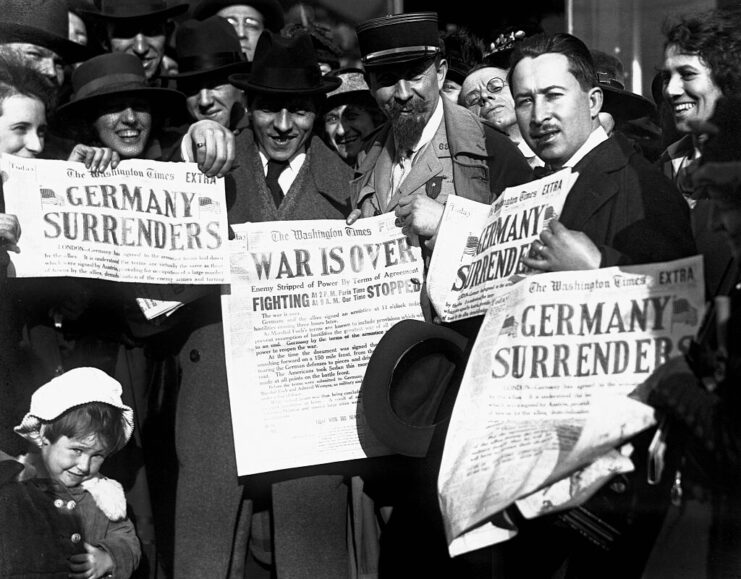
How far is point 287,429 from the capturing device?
408 cm

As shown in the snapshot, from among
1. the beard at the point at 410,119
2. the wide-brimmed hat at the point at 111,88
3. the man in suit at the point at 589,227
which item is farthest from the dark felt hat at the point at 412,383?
the wide-brimmed hat at the point at 111,88

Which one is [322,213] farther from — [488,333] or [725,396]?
[725,396]

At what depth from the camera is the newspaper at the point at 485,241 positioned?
11.3ft

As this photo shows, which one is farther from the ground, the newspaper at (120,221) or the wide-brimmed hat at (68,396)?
the newspaper at (120,221)

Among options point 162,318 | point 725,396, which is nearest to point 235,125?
point 162,318

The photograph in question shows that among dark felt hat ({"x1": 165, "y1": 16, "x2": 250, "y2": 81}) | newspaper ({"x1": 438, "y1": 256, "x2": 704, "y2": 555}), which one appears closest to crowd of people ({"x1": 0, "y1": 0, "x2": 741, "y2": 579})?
newspaper ({"x1": 438, "y1": 256, "x2": 704, "y2": 555})

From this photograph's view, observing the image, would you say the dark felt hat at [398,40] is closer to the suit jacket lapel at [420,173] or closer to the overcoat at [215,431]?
the suit jacket lapel at [420,173]

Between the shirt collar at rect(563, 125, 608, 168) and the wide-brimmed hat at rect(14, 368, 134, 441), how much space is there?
5.91ft

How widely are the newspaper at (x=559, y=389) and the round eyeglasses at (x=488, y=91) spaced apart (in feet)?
6.48

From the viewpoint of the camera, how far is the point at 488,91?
5008 mm

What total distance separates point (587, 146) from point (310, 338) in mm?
1214

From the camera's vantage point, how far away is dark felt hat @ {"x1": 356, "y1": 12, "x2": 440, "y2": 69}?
429 centimetres

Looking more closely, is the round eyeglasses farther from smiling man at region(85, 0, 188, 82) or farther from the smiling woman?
smiling man at region(85, 0, 188, 82)

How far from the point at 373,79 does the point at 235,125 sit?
1.08m
